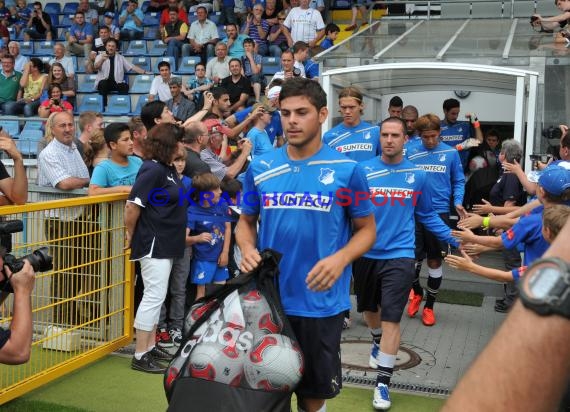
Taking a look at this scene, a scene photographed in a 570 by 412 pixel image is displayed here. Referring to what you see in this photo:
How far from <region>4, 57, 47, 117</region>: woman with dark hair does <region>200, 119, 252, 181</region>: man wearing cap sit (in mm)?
7232

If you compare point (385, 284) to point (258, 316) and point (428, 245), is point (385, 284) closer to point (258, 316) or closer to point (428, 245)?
point (258, 316)

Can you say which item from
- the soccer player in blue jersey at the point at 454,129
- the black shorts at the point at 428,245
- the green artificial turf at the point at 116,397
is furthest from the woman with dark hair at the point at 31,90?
the green artificial turf at the point at 116,397

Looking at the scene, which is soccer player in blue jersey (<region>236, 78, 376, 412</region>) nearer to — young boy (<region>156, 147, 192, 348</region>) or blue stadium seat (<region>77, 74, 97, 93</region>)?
young boy (<region>156, 147, 192, 348</region>)

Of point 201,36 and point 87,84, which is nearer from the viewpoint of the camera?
point 201,36

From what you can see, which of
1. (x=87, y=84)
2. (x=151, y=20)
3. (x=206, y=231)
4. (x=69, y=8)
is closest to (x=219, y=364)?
(x=206, y=231)

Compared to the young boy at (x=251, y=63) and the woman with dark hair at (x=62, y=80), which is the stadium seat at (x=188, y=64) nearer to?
the young boy at (x=251, y=63)

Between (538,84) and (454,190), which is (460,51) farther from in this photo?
(454,190)

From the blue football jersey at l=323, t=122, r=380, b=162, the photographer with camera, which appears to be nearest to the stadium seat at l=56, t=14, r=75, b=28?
the blue football jersey at l=323, t=122, r=380, b=162

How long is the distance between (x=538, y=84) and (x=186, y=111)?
214 inches

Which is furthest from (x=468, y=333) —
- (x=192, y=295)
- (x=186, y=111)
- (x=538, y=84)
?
(x=186, y=111)

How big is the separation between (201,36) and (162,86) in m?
2.57

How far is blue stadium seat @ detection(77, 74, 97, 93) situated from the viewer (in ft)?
50.0

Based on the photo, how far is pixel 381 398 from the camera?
16.8ft

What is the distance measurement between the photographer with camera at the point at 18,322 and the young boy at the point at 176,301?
2.82 metres
